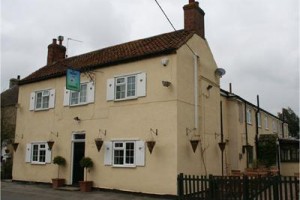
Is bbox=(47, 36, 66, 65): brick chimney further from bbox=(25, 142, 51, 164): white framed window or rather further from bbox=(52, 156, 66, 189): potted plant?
bbox=(52, 156, 66, 189): potted plant

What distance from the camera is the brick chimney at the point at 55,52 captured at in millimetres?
24453

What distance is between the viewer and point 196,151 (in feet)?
52.9

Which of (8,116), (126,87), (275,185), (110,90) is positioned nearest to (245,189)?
(275,185)

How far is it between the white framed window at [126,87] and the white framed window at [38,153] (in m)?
5.35

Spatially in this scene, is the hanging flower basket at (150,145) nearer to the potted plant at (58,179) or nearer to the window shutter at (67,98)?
the potted plant at (58,179)

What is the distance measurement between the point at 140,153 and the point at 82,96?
5.21m

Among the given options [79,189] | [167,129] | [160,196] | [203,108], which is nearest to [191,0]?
[203,108]

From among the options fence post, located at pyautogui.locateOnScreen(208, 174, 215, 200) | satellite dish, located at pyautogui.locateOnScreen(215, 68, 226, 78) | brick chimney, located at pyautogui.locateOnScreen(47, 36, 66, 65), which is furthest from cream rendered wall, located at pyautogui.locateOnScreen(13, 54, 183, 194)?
satellite dish, located at pyautogui.locateOnScreen(215, 68, 226, 78)

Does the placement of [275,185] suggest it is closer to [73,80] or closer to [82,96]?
[73,80]

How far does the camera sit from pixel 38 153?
20.0 m

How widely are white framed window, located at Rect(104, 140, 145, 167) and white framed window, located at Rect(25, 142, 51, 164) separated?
459 cm

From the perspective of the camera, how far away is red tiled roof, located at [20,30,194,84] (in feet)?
52.8

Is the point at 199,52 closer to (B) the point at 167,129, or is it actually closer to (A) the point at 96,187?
(B) the point at 167,129

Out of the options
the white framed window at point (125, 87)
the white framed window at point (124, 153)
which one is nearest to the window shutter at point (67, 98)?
the white framed window at point (125, 87)
